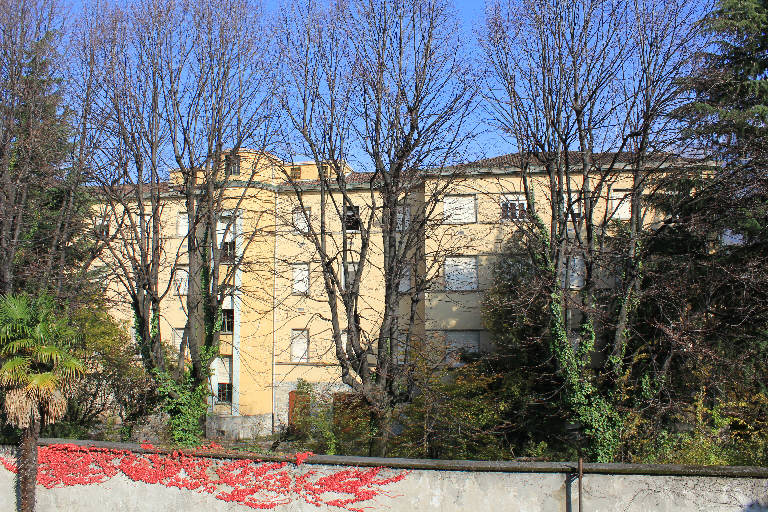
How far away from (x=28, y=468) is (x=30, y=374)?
5.64 ft

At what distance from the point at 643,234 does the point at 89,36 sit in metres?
12.8

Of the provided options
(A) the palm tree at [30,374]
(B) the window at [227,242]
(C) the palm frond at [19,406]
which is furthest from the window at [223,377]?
(C) the palm frond at [19,406]

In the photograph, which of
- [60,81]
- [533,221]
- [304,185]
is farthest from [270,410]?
[533,221]

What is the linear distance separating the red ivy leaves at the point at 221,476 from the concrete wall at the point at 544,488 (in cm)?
11

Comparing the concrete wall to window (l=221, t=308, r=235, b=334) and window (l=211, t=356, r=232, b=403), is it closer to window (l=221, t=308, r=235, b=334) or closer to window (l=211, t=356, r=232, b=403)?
window (l=211, t=356, r=232, b=403)

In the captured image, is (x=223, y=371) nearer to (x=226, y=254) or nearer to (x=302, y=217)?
(x=226, y=254)

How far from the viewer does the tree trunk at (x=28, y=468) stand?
10734 mm

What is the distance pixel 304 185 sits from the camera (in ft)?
70.6

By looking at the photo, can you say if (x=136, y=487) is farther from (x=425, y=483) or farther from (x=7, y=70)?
(x=7, y=70)

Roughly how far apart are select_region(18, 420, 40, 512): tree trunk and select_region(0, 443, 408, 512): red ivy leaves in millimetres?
371

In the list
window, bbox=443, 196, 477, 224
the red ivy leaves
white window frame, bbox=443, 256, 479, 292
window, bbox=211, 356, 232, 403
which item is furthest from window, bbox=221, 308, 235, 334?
the red ivy leaves

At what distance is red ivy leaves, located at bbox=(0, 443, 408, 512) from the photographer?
9.85m

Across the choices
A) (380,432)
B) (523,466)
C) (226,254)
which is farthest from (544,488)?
(226,254)

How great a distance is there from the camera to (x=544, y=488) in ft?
30.7
